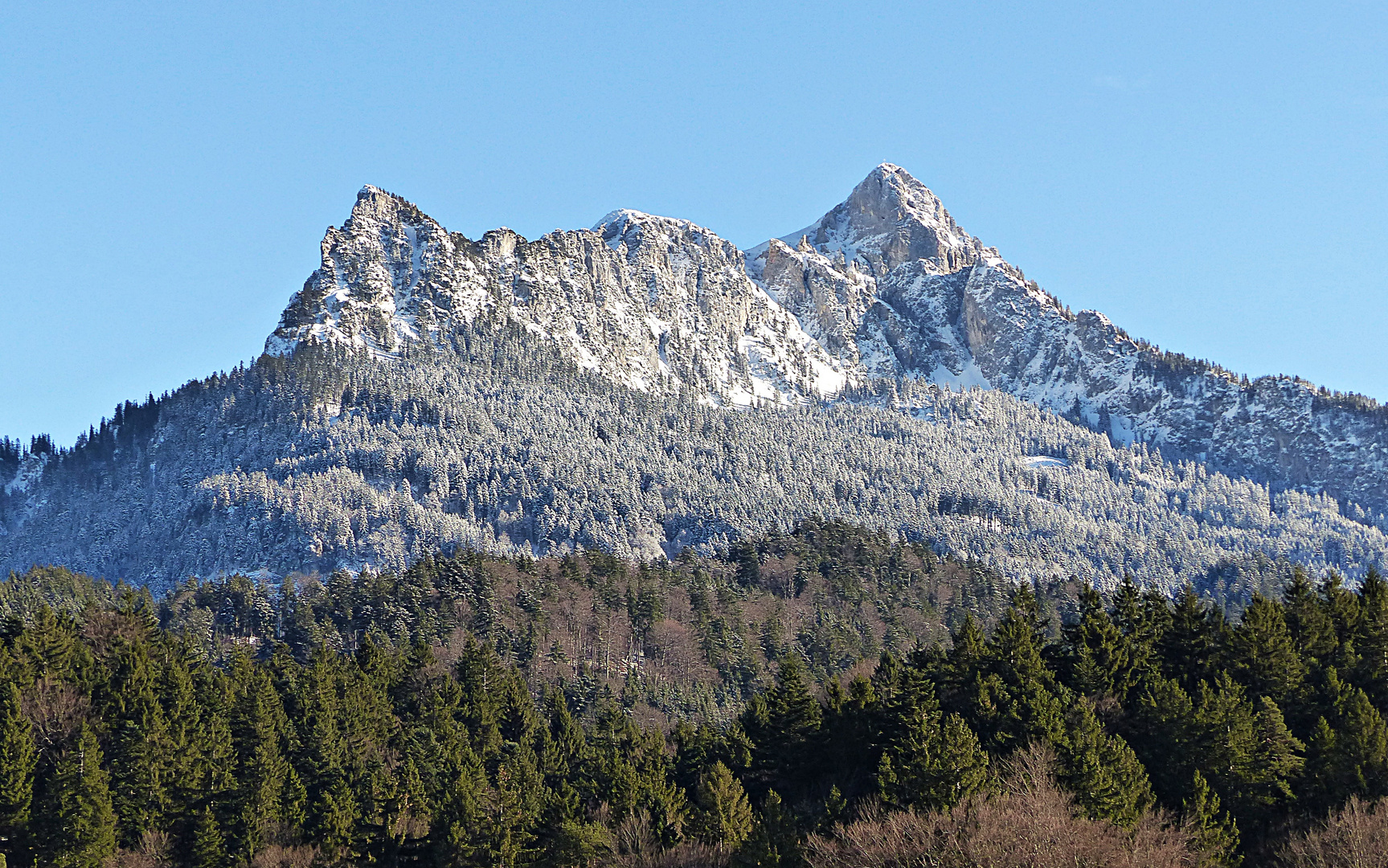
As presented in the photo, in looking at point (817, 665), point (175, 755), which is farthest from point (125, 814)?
point (817, 665)

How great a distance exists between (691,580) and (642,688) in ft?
139

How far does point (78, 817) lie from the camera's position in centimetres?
8450

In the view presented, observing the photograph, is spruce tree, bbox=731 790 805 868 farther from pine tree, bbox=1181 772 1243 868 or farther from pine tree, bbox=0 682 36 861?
pine tree, bbox=0 682 36 861

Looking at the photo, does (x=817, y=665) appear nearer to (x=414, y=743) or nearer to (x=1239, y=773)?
(x=414, y=743)

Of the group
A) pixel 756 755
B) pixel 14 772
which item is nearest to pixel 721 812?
pixel 756 755

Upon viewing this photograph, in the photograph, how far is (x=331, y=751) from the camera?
98438 mm

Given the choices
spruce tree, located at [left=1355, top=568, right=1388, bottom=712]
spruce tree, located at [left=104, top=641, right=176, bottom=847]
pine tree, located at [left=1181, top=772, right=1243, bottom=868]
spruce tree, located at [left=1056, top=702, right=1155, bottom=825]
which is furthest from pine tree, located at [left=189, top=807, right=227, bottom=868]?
spruce tree, located at [left=1355, top=568, right=1388, bottom=712]

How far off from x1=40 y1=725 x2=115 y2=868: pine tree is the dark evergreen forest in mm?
150

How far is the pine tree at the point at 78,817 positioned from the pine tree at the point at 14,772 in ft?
4.38

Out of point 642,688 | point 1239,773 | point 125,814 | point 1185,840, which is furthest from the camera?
point 642,688

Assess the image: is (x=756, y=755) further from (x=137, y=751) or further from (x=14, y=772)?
(x=14, y=772)

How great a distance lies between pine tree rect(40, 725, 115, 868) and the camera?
83.8 metres

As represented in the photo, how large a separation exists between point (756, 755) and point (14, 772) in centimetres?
4729

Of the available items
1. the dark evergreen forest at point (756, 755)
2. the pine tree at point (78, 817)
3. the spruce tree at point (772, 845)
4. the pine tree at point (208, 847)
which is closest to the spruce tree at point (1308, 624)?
the dark evergreen forest at point (756, 755)
